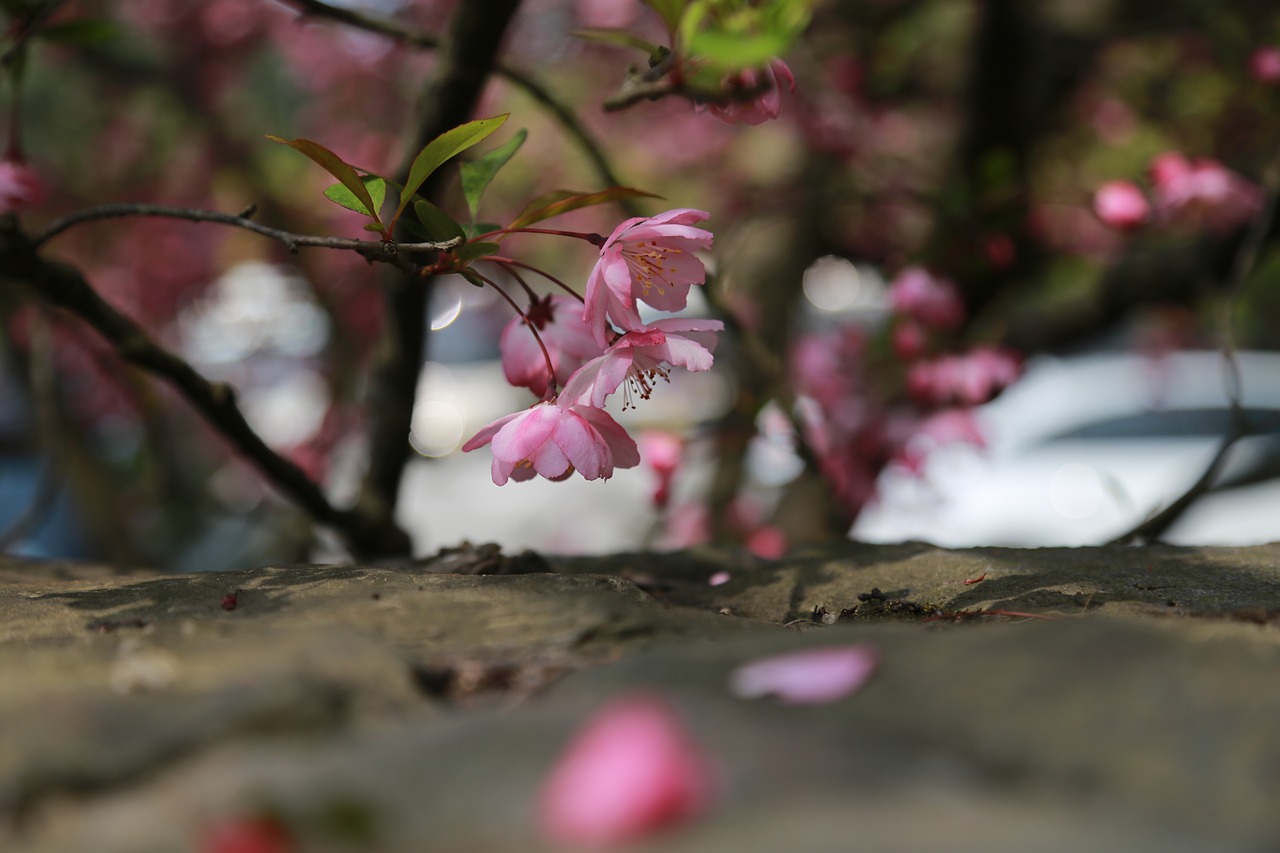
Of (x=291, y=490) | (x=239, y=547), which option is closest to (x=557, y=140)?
(x=239, y=547)

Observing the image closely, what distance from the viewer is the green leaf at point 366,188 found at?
42.6 inches

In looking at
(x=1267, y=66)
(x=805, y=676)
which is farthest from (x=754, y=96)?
(x=1267, y=66)

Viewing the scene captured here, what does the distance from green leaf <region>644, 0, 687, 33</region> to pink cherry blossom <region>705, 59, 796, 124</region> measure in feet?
0.29

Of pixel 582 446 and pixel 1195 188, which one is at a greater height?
pixel 1195 188

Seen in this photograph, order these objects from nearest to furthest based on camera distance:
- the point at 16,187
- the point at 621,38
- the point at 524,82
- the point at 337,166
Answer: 1. the point at 337,166
2. the point at 621,38
3. the point at 16,187
4. the point at 524,82

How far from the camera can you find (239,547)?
4422 mm

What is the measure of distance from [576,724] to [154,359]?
1172mm

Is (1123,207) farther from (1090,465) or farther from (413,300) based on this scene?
(1090,465)

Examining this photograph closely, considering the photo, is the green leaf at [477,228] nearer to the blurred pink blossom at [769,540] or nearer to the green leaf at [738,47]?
the green leaf at [738,47]

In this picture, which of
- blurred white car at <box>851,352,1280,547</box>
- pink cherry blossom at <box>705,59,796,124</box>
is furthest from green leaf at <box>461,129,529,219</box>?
blurred white car at <box>851,352,1280,547</box>

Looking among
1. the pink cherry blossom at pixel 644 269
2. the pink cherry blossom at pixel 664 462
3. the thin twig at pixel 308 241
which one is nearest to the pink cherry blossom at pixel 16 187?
the thin twig at pixel 308 241

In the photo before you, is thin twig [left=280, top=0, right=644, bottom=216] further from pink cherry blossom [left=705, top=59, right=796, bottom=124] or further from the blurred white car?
the blurred white car

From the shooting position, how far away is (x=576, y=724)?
0.71m

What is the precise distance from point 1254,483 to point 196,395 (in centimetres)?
317
